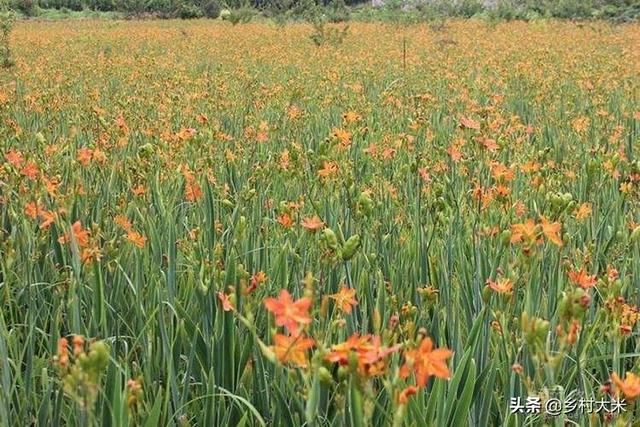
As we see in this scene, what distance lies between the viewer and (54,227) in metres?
1.95

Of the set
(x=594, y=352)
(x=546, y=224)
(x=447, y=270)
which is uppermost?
(x=546, y=224)

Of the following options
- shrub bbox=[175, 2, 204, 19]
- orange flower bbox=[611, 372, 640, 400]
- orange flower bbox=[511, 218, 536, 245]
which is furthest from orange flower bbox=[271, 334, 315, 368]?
shrub bbox=[175, 2, 204, 19]

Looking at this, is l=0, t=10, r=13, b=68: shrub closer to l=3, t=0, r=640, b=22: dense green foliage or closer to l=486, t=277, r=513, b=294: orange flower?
l=3, t=0, r=640, b=22: dense green foliage

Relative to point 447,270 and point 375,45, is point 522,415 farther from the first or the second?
point 375,45

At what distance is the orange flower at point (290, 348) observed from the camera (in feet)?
2.63

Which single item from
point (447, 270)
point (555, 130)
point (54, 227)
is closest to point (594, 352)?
point (447, 270)

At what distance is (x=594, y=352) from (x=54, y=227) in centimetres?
143

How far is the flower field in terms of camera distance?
3.27 ft

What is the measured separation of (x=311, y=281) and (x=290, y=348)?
5.9 inches

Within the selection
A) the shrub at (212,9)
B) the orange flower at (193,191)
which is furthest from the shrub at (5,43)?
the shrub at (212,9)

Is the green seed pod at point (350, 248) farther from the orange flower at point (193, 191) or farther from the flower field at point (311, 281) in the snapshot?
the orange flower at point (193, 191)

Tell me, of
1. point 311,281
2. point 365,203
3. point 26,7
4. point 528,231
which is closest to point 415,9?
point 26,7

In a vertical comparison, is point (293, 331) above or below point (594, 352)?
above

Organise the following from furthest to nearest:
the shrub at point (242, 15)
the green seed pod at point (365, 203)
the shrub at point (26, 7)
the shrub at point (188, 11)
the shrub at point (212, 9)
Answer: the shrub at point (26, 7), the shrub at point (212, 9), the shrub at point (188, 11), the shrub at point (242, 15), the green seed pod at point (365, 203)
